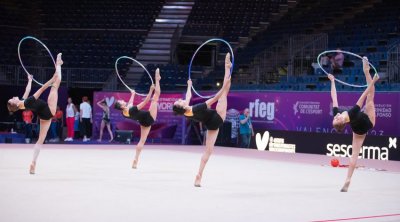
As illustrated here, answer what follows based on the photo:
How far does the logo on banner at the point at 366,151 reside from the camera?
2003cm

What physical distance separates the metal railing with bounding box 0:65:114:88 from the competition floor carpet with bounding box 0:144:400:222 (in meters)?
9.74

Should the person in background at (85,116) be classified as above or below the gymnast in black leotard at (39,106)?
below

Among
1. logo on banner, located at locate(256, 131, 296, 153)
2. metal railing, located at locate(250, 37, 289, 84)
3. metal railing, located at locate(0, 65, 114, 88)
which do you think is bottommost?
logo on banner, located at locate(256, 131, 296, 153)

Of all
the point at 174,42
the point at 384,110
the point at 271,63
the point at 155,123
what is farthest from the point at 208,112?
the point at 174,42

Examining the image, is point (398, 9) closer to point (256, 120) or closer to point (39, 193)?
point (256, 120)

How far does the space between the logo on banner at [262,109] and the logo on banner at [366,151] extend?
324 cm

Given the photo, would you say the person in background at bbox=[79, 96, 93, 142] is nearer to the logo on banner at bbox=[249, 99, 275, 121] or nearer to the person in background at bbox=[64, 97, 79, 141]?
the person in background at bbox=[64, 97, 79, 141]

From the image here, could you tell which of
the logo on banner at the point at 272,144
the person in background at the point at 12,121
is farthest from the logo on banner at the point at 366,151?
the person in background at the point at 12,121

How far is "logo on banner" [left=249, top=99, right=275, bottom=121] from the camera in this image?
24.1m

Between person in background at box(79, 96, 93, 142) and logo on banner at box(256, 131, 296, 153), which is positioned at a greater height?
person in background at box(79, 96, 93, 142)

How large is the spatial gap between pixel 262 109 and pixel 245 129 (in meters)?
1.09

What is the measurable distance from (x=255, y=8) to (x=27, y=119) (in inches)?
557

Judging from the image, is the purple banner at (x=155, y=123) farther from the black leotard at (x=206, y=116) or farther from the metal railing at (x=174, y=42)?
the black leotard at (x=206, y=116)

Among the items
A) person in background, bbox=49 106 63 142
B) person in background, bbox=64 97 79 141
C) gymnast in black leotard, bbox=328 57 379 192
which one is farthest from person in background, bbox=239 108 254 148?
gymnast in black leotard, bbox=328 57 379 192
